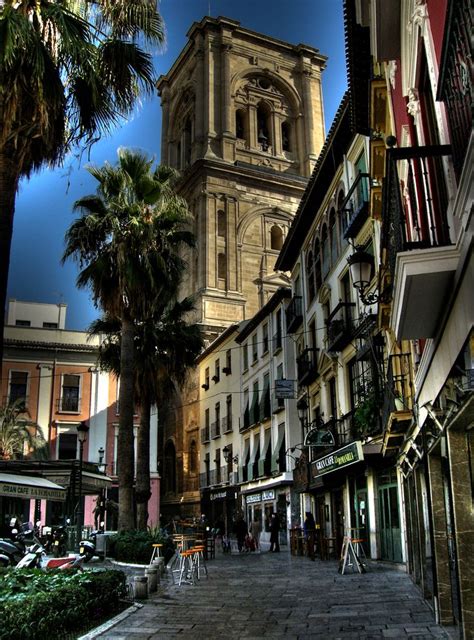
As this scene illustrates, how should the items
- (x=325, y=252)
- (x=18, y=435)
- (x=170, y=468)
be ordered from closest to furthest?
(x=325, y=252) → (x=18, y=435) → (x=170, y=468)

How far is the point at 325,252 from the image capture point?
2730 cm

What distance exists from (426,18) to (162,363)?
22.7 metres

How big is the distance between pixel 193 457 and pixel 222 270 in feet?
49.8

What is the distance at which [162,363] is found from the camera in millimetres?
28438

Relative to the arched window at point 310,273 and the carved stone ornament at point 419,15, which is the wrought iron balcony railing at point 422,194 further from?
the arched window at point 310,273

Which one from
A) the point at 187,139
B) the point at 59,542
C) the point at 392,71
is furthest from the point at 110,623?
the point at 187,139

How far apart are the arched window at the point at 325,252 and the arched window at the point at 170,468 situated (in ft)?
103

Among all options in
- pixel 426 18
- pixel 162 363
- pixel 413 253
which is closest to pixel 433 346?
pixel 413 253

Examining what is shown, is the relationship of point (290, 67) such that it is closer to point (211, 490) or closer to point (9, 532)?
point (211, 490)

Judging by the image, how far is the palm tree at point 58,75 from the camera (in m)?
10.7

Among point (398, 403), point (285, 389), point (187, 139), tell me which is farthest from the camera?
point (187, 139)

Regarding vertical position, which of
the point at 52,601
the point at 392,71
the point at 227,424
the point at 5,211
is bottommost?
the point at 52,601

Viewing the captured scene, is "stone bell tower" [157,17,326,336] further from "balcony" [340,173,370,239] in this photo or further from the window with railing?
"balcony" [340,173,370,239]

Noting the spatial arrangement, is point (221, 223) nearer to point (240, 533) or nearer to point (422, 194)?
point (240, 533)
